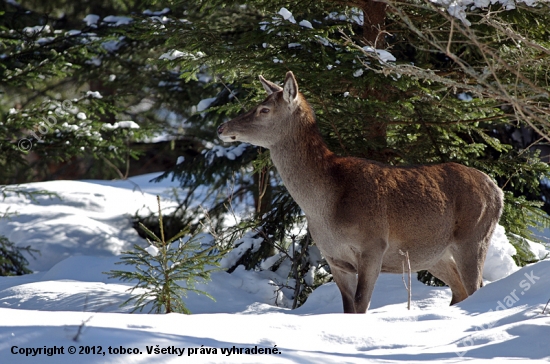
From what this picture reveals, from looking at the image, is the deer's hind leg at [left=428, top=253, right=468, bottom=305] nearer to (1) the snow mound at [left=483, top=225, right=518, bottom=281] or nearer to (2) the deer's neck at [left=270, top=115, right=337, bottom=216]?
(1) the snow mound at [left=483, top=225, right=518, bottom=281]

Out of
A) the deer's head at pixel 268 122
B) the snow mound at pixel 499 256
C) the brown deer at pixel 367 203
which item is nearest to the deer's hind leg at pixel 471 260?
the brown deer at pixel 367 203

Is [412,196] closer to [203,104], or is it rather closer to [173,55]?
[173,55]

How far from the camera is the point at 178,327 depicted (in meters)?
4.28

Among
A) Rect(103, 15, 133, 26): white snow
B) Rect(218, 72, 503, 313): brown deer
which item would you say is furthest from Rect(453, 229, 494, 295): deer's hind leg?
Rect(103, 15, 133, 26): white snow

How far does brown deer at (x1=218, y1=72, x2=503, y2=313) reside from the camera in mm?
6344

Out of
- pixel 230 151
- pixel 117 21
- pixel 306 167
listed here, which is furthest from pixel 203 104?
pixel 306 167

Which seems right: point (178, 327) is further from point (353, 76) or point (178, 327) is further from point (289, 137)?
point (353, 76)

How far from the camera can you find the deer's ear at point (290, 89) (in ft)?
21.5

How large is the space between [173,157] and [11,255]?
8.37 m

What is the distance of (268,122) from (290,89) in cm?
39

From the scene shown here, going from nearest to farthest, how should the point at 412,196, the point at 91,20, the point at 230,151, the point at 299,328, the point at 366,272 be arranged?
the point at 299,328 < the point at 366,272 < the point at 412,196 < the point at 230,151 < the point at 91,20

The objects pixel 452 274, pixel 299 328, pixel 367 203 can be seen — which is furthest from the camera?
pixel 452 274

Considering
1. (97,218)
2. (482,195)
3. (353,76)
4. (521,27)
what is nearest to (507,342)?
(482,195)

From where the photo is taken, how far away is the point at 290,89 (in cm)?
665
